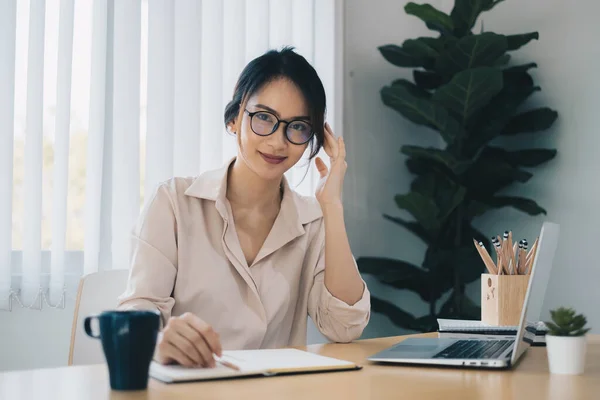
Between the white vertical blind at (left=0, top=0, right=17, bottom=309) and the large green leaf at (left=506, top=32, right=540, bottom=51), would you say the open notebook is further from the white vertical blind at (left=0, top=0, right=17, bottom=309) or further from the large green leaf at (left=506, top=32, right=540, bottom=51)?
the large green leaf at (left=506, top=32, right=540, bottom=51)

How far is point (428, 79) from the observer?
2699mm

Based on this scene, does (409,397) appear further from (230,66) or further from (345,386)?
(230,66)

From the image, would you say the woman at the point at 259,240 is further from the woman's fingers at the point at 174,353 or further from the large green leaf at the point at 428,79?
the large green leaf at the point at 428,79

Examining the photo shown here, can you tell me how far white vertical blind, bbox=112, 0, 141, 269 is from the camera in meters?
2.14

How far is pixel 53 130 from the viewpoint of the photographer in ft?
6.69

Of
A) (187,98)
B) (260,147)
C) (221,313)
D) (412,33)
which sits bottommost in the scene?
(221,313)

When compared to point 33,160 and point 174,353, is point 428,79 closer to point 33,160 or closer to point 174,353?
point 33,160

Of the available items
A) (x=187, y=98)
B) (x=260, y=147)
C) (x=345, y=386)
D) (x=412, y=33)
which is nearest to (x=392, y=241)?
(x=412, y=33)

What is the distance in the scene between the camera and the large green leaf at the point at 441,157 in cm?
250

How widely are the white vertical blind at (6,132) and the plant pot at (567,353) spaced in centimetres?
149

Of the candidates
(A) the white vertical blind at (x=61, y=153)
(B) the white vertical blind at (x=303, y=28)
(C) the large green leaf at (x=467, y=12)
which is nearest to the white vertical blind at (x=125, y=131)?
(A) the white vertical blind at (x=61, y=153)

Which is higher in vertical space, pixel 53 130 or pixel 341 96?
pixel 341 96

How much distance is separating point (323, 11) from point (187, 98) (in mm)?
803

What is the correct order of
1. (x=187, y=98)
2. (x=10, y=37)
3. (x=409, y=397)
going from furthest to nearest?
(x=187, y=98) → (x=10, y=37) → (x=409, y=397)
